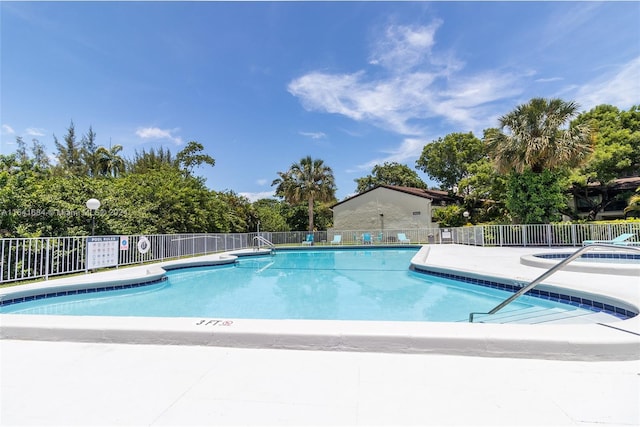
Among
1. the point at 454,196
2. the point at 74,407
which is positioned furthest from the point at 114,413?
the point at 454,196

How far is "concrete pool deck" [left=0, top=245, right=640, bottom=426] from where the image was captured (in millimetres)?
1836

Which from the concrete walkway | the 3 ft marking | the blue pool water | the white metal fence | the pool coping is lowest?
the blue pool water

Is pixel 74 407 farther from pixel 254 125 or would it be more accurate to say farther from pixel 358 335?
pixel 254 125

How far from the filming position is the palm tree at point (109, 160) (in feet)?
88.7

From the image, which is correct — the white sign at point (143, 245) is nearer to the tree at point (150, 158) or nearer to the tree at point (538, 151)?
the tree at point (538, 151)

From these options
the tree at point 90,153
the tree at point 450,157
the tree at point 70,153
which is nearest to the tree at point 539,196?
the tree at point 450,157

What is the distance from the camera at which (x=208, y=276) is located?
1046 centimetres

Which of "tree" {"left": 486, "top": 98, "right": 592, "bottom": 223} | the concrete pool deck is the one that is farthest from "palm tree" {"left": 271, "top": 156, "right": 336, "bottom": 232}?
the concrete pool deck

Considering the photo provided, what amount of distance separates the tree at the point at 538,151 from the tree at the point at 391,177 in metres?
22.6

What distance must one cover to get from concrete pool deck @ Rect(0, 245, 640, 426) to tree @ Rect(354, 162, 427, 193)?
120ft

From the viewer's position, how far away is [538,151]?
46.9 ft

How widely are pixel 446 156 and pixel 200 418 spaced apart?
123 ft

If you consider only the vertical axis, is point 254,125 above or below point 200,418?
above

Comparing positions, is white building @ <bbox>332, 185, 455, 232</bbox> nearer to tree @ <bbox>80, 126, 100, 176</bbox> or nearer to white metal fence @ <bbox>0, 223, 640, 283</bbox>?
white metal fence @ <bbox>0, 223, 640, 283</bbox>
